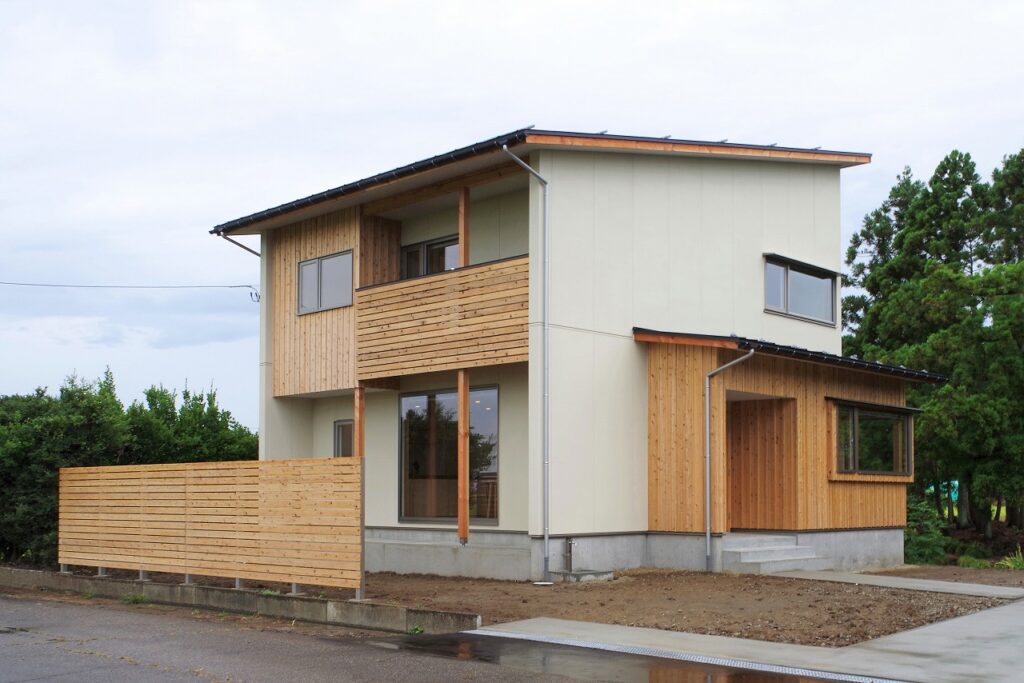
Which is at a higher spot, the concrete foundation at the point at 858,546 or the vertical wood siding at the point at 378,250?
the vertical wood siding at the point at 378,250

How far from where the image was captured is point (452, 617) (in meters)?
11.5

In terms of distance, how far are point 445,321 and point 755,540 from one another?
19.2ft

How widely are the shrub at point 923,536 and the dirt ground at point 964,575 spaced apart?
4.88m

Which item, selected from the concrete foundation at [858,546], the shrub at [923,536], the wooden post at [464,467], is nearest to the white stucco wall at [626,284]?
the wooden post at [464,467]

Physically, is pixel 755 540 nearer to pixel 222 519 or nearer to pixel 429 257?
pixel 429 257

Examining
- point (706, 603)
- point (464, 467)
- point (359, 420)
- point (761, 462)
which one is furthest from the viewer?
point (359, 420)

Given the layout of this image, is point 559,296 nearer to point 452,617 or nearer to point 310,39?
point 310,39

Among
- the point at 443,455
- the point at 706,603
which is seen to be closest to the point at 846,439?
the point at 443,455

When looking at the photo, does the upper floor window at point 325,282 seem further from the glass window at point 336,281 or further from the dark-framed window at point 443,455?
the dark-framed window at point 443,455

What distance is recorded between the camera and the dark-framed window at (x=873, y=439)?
18906mm

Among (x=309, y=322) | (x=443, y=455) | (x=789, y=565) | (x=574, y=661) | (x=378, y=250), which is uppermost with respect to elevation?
(x=378, y=250)

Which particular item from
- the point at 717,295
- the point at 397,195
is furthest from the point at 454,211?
the point at 717,295

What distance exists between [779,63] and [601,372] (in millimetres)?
5161

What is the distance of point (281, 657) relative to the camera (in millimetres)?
10008
